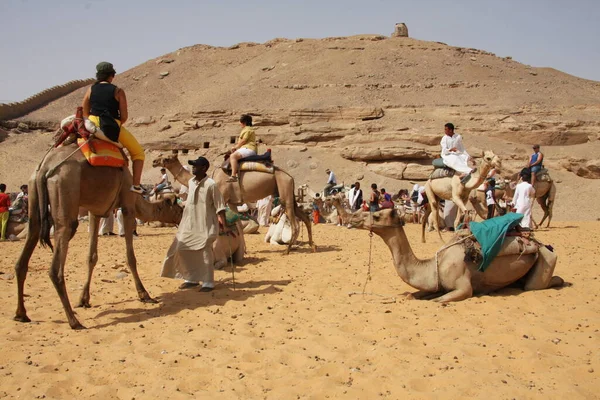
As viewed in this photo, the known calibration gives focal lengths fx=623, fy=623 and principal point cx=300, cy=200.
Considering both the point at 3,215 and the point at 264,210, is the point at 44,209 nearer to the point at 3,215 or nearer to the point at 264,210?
the point at 3,215

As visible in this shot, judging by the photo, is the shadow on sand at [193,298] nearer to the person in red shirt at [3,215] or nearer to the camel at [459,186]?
the camel at [459,186]

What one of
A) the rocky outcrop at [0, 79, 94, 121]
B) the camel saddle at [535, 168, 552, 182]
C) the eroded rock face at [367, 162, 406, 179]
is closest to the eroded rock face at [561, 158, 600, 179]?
the eroded rock face at [367, 162, 406, 179]

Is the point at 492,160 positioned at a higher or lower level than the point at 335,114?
lower

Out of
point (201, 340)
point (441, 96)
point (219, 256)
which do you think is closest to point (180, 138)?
point (441, 96)

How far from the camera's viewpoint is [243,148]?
40.6ft

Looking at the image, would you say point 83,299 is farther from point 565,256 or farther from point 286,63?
point 286,63

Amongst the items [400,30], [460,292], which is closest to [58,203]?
[460,292]

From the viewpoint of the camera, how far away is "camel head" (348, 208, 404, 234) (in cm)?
704

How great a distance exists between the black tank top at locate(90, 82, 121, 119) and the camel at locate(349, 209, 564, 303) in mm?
3120

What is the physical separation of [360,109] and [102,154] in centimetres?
3895

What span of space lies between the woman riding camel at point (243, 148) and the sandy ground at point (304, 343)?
11.9 ft

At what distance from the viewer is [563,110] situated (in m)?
43.1

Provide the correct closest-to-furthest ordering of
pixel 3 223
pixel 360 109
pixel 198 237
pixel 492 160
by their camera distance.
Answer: pixel 198 237 → pixel 492 160 → pixel 3 223 → pixel 360 109

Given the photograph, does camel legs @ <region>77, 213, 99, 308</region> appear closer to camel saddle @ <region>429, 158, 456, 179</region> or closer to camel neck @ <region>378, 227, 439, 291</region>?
camel neck @ <region>378, 227, 439, 291</region>
